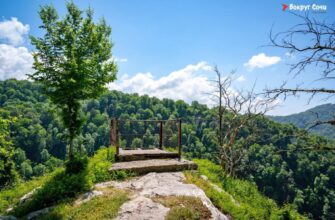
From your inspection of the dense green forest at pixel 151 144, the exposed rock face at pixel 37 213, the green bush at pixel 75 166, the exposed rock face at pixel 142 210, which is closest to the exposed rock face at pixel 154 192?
the exposed rock face at pixel 142 210

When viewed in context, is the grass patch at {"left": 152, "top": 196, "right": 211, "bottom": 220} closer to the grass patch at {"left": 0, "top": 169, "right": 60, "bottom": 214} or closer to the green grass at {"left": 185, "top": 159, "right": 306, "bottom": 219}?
the green grass at {"left": 185, "top": 159, "right": 306, "bottom": 219}

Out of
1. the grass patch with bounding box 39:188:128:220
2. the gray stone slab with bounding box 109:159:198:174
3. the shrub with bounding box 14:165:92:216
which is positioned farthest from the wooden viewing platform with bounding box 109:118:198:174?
the grass patch with bounding box 39:188:128:220

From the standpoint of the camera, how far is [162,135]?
15.4 metres

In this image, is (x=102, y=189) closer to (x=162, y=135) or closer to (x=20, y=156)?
(x=162, y=135)

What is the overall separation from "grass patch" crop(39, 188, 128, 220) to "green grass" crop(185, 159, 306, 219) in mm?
2749

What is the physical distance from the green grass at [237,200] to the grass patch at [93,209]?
2.75 metres

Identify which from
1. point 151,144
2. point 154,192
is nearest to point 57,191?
point 154,192

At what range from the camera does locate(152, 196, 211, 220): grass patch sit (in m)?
6.85

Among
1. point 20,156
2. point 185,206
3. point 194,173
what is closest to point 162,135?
point 194,173

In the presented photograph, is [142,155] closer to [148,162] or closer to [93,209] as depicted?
[148,162]

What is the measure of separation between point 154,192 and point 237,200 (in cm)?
314

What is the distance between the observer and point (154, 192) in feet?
27.1

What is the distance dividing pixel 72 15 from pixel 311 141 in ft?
33.0

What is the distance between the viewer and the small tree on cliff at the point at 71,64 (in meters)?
10.8
